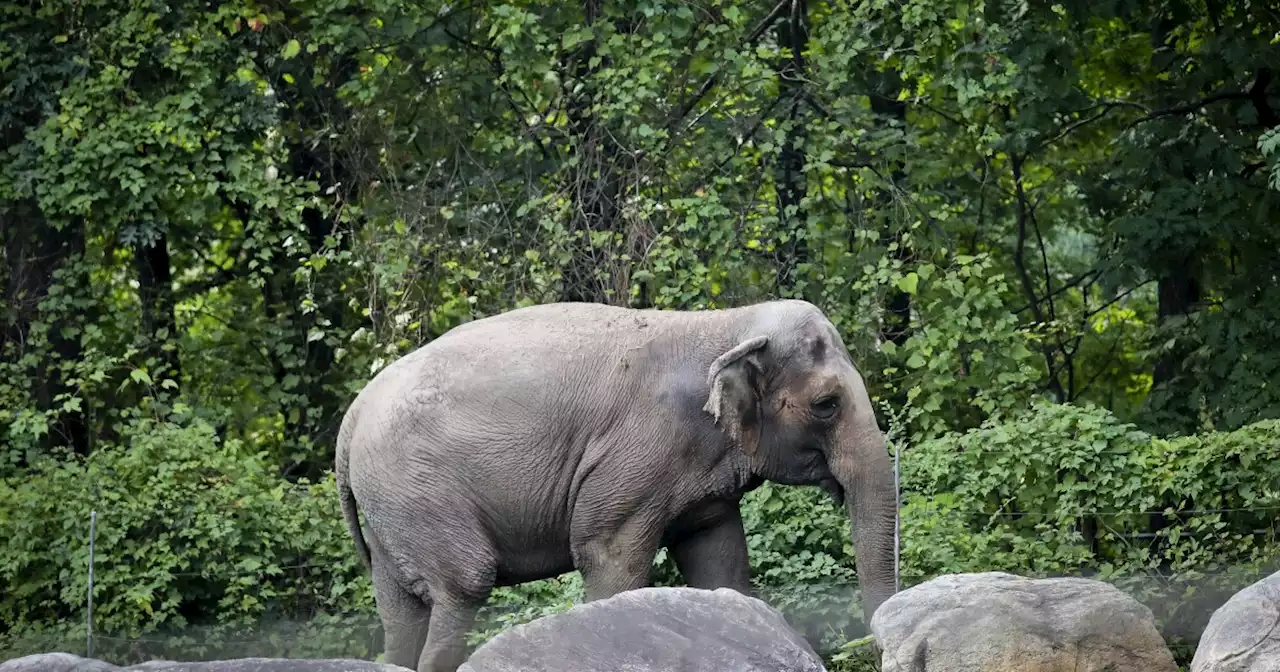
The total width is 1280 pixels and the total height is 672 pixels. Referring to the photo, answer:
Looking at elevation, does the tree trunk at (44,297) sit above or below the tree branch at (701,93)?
below

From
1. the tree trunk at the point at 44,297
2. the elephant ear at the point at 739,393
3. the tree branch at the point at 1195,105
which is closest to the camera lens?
the elephant ear at the point at 739,393

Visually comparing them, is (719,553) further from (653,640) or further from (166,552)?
(166,552)

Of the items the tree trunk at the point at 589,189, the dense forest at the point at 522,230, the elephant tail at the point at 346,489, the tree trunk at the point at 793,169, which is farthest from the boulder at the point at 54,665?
the tree trunk at the point at 793,169

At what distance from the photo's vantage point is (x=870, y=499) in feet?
31.9

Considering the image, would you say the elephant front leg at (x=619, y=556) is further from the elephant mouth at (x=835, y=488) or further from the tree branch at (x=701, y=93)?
the tree branch at (x=701, y=93)

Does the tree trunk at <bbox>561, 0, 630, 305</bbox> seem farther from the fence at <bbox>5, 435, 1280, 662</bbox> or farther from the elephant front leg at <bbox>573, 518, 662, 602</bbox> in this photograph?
the elephant front leg at <bbox>573, 518, 662, 602</bbox>

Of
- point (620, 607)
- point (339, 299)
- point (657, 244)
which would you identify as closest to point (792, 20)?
point (657, 244)

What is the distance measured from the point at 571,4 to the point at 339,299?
11.7 ft

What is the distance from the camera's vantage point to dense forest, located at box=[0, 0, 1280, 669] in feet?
45.7

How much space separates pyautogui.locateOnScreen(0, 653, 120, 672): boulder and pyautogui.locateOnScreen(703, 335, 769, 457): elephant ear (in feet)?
10.7

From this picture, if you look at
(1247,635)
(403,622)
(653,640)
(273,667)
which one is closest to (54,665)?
(273,667)

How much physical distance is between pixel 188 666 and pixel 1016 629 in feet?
10.8

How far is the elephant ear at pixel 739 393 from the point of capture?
9.45 m

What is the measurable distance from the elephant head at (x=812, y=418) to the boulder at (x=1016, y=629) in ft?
3.72
